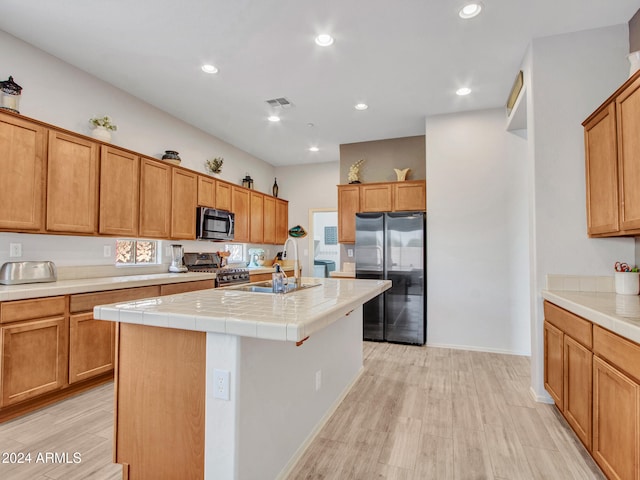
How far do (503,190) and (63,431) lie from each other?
4735mm

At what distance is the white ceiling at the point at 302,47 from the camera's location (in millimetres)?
2461

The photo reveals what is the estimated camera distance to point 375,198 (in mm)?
4961

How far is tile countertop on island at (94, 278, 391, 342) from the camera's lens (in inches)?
50.3

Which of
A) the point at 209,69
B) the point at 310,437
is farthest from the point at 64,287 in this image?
the point at 209,69

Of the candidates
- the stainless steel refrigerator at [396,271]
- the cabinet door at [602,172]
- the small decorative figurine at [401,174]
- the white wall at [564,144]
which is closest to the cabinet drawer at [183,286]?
the stainless steel refrigerator at [396,271]

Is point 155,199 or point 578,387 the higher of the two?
point 155,199

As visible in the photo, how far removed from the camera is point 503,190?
408 cm

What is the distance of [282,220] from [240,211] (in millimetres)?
1347

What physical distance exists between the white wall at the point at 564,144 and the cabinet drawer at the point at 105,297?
3.50 meters

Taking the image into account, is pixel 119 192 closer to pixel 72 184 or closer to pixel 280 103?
pixel 72 184

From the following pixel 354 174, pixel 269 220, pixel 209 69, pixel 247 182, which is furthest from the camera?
pixel 269 220

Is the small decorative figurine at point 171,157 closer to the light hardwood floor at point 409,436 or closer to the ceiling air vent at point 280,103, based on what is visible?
the ceiling air vent at point 280,103

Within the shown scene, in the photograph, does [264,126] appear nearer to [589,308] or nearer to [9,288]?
[9,288]

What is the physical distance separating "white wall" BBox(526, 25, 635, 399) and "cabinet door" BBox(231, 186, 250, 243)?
4033 mm
